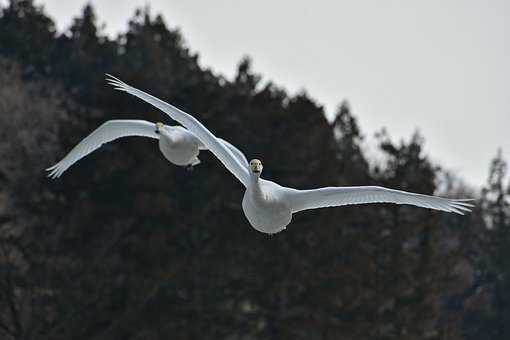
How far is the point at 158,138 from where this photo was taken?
20312 millimetres

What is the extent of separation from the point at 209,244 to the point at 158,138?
17086mm

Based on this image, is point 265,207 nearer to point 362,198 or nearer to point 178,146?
point 362,198

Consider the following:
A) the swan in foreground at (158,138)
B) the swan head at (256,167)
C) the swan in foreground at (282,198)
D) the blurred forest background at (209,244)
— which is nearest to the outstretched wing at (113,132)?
the swan in foreground at (158,138)

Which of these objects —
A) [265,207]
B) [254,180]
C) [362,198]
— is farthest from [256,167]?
[362,198]

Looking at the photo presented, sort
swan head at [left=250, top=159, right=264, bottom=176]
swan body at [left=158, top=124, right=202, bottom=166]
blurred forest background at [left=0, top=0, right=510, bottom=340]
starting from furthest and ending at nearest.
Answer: blurred forest background at [left=0, top=0, right=510, bottom=340] → swan body at [left=158, top=124, right=202, bottom=166] → swan head at [left=250, top=159, right=264, bottom=176]

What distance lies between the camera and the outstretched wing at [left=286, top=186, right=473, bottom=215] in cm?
1452

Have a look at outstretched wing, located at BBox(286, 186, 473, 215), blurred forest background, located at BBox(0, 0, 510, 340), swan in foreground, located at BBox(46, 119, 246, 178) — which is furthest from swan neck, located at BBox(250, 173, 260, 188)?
blurred forest background, located at BBox(0, 0, 510, 340)

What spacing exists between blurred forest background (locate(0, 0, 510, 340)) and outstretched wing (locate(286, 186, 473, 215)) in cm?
1549

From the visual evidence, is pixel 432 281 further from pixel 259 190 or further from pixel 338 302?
pixel 259 190

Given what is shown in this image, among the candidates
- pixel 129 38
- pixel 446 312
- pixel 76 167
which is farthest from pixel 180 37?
pixel 76 167

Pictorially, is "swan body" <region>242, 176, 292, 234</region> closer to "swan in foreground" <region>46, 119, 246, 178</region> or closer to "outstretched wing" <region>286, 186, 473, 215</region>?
"outstretched wing" <region>286, 186, 473, 215</region>

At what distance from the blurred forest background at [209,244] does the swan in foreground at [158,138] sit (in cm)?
886

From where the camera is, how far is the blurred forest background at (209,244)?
31.4m

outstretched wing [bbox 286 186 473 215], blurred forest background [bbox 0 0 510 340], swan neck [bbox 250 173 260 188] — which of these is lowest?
swan neck [bbox 250 173 260 188]
